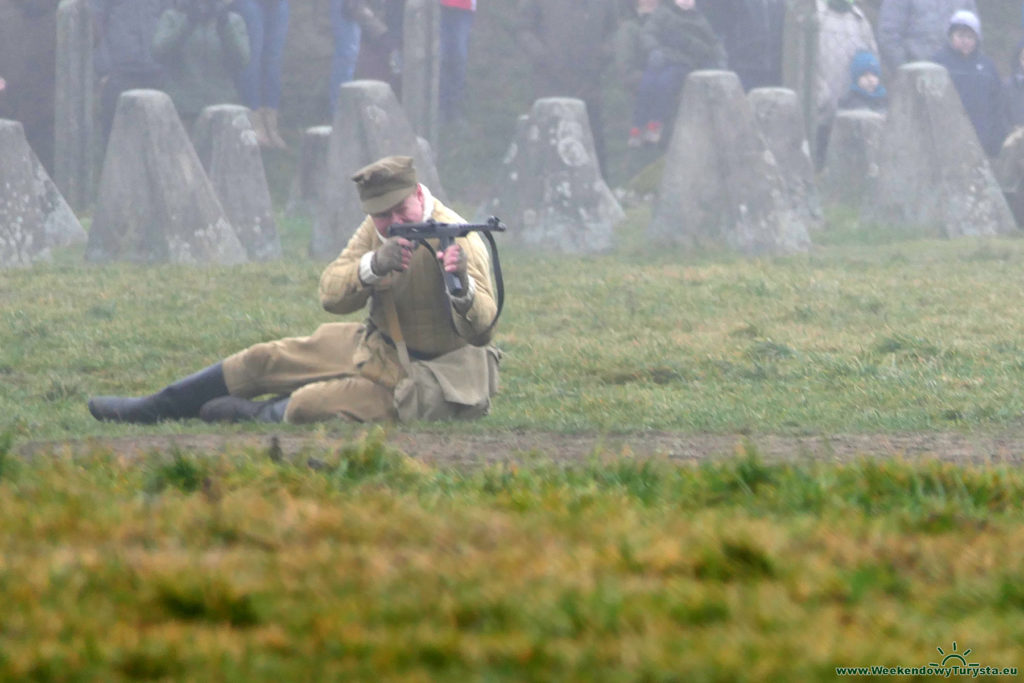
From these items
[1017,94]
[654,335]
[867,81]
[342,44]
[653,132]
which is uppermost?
[342,44]

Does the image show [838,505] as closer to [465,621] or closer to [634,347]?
[465,621]

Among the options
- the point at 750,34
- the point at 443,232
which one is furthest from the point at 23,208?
the point at 750,34

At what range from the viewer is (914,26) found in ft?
58.4

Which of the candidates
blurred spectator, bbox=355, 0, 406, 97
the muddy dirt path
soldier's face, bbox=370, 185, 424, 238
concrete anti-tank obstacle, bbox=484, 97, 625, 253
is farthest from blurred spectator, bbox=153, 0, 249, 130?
the muddy dirt path

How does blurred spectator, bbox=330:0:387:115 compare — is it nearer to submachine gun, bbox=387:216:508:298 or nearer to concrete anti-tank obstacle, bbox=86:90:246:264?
concrete anti-tank obstacle, bbox=86:90:246:264

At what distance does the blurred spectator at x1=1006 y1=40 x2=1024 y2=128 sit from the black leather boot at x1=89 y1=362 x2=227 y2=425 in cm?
1255

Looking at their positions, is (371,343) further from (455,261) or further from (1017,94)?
(1017,94)

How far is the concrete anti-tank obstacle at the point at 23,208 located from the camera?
13.1 metres

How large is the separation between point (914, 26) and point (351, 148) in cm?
701

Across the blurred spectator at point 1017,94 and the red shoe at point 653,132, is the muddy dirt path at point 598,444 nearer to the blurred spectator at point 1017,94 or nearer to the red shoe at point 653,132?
the red shoe at point 653,132

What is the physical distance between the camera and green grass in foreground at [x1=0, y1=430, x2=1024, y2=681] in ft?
9.70

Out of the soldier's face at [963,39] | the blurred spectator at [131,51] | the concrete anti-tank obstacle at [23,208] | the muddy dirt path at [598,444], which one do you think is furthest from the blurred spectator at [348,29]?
the muddy dirt path at [598,444]

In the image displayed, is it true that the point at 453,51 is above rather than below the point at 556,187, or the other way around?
above

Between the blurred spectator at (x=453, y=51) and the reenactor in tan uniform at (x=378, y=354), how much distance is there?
9.74m
